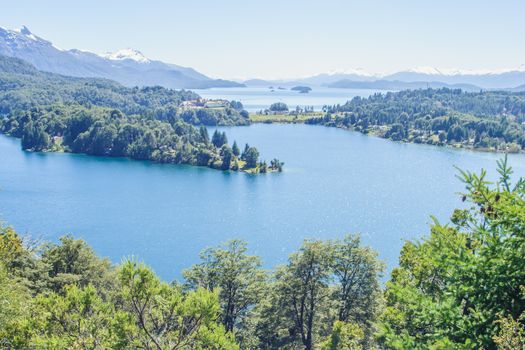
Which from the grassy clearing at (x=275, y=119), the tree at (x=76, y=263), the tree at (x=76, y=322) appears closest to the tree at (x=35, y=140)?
the grassy clearing at (x=275, y=119)

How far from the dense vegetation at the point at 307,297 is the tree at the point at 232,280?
63 millimetres

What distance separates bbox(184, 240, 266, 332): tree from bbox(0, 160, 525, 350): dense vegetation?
63 mm

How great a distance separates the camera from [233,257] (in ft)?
88.5

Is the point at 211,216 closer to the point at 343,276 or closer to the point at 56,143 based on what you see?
the point at 343,276

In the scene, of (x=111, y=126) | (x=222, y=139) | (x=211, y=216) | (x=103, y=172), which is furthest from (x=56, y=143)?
(x=211, y=216)

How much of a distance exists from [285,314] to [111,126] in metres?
97.6

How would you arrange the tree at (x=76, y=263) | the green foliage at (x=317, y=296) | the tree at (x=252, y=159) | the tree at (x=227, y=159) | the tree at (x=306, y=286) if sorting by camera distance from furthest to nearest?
the tree at (x=227, y=159), the tree at (x=252, y=159), the tree at (x=76, y=263), the green foliage at (x=317, y=296), the tree at (x=306, y=286)

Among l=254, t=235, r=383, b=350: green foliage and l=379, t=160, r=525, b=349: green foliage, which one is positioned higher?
l=379, t=160, r=525, b=349: green foliage

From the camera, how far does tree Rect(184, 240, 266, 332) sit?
26172 millimetres

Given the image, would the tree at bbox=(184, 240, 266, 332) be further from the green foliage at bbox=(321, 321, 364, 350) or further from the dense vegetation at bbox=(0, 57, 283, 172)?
the dense vegetation at bbox=(0, 57, 283, 172)

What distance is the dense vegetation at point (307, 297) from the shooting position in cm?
932

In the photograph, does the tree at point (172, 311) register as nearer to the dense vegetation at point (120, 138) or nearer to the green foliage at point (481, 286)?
the green foliage at point (481, 286)

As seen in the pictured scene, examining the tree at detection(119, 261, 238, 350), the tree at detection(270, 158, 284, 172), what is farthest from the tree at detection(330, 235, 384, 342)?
the tree at detection(270, 158, 284, 172)

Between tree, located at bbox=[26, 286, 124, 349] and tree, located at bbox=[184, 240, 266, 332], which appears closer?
tree, located at bbox=[26, 286, 124, 349]
